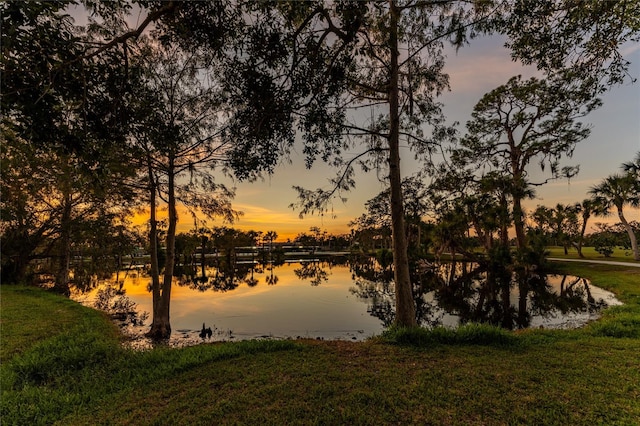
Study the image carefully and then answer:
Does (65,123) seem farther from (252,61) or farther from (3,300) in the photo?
(3,300)

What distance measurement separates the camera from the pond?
1235 cm

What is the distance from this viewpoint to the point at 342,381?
479 cm

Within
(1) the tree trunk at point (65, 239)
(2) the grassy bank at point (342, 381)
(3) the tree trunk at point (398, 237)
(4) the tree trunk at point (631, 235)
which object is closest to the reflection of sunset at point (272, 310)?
(1) the tree trunk at point (65, 239)

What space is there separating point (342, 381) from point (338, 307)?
12439 mm

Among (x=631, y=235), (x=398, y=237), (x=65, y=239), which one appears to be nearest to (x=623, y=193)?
(x=631, y=235)

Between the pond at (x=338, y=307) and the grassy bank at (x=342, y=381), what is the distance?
4.55 m

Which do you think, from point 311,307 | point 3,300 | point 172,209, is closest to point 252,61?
point 172,209

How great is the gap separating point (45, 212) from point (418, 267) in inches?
1297

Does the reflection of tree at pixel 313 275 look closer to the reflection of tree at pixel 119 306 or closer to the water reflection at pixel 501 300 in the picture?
the water reflection at pixel 501 300

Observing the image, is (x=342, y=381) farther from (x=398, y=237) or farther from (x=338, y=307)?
(x=338, y=307)

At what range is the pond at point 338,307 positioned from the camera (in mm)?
12353

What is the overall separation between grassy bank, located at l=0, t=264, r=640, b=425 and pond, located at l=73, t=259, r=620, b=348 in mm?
4552

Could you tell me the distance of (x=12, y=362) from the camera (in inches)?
260

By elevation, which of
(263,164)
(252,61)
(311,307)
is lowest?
(311,307)
